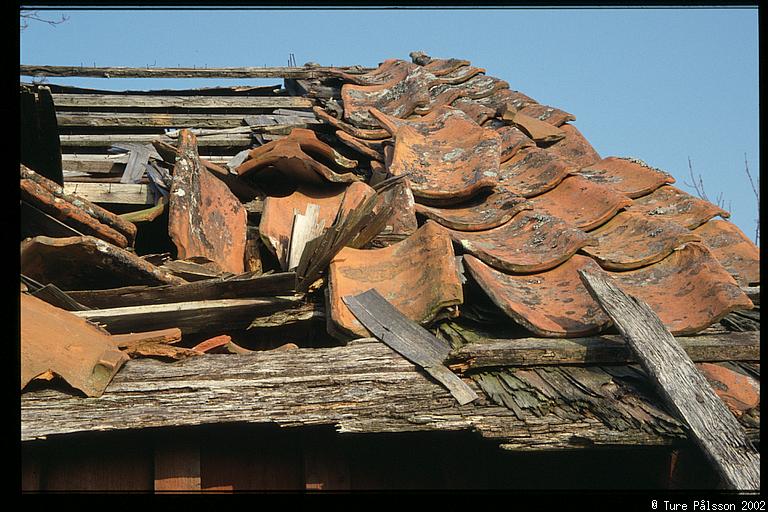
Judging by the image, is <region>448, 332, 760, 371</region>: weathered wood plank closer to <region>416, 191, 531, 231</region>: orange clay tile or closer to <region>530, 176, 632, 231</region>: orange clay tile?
<region>416, 191, 531, 231</region>: orange clay tile

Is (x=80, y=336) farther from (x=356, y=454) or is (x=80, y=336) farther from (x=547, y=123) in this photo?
(x=547, y=123)

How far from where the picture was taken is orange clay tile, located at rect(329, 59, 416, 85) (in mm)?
7867

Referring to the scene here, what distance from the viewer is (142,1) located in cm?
333

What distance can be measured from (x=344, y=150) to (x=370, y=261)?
207cm

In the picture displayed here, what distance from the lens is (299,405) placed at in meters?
2.72

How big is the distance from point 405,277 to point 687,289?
4.48 feet

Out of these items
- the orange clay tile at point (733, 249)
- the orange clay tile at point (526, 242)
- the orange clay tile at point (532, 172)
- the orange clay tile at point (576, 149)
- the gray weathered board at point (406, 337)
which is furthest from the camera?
the orange clay tile at point (576, 149)

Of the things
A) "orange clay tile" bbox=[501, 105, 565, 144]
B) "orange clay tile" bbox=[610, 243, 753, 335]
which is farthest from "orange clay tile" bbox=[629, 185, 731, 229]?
"orange clay tile" bbox=[501, 105, 565, 144]

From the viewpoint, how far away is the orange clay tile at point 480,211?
14.6ft

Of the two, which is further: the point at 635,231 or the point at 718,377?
the point at 635,231

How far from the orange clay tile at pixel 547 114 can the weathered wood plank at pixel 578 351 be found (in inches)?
157

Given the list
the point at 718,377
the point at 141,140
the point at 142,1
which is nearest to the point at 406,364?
the point at 718,377

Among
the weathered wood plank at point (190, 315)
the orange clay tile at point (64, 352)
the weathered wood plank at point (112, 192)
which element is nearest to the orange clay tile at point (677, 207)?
the weathered wood plank at point (190, 315)

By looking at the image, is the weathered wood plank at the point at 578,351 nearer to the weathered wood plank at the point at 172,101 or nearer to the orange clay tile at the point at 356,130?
the orange clay tile at the point at 356,130
